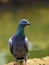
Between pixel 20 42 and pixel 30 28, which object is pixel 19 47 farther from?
pixel 30 28

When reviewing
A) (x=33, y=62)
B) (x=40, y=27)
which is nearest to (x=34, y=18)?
(x=40, y=27)

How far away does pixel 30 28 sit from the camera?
373 inches

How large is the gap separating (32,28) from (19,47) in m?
5.94

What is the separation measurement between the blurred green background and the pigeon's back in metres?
2.39

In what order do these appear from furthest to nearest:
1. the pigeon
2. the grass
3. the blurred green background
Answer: the grass → the blurred green background → the pigeon

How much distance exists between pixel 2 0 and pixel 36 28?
15.6 feet

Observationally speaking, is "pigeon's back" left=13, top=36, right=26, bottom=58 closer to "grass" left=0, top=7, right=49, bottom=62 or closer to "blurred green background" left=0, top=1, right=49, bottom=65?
"blurred green background" left=0, top=1, right=49, bottom=65

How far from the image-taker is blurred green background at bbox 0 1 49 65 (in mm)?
6980

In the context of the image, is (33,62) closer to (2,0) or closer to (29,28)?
(29,28)

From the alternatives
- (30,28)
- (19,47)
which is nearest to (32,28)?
(30,28)

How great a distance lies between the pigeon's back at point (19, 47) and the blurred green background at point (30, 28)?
2386 millimetres

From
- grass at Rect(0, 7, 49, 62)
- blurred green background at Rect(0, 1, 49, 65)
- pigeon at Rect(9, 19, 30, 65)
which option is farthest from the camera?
grass at Rect(0, 7, 49, 62)

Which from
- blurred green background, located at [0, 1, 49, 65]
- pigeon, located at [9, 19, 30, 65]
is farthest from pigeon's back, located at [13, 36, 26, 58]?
blurred green background, located at [0, 1, 49, 65]

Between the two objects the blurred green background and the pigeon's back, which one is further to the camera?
the blurred green background
